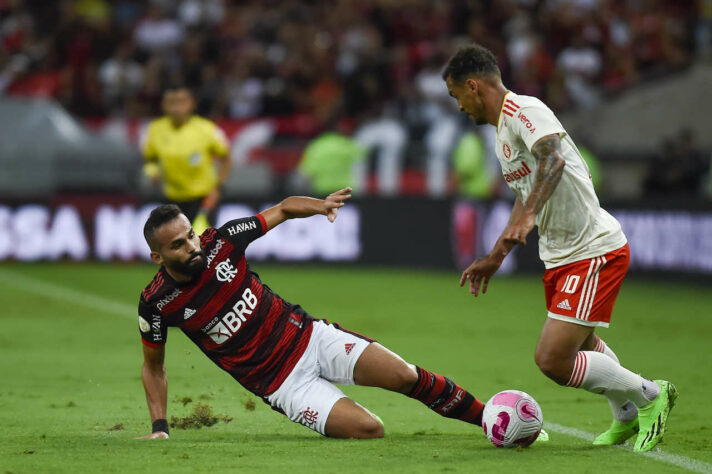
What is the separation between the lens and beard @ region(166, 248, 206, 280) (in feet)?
19.7

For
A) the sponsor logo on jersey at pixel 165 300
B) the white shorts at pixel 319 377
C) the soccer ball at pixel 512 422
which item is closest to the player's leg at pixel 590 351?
the soccer ball at pixel 512 422

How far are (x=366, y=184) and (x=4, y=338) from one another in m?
8.94

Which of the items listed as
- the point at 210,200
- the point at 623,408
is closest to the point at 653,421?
the point at 623,408

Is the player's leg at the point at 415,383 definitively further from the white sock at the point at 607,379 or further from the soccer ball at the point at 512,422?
the white sock at the point at 607,379

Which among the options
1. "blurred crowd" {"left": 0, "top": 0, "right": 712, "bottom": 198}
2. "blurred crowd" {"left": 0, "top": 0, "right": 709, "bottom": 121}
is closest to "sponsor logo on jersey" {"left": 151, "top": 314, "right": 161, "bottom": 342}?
"blurred crowd" {"left": 0, "top": 0, "right": 712, "bottom": 198}

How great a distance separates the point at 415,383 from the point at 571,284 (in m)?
1.01

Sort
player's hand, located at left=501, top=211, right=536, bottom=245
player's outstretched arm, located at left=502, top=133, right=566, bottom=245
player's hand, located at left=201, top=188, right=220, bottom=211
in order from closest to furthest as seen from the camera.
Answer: player's hand, located at left=501, top=211, right=536, bottom=245
player's outstretched arm, located at left=502, top=133, right=566, bottom=245
player's hand, located at left=201, top=188, right=220, bottom=211

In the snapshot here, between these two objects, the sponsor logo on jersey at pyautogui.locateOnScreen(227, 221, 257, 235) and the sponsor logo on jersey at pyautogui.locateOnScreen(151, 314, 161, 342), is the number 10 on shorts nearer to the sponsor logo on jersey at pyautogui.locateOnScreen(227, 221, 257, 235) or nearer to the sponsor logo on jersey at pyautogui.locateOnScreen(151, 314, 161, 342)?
the sponsor logo on jersey at pyautogui.locateOnScreen(227, 221, 257, 235)

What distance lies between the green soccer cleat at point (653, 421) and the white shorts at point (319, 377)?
5.12 feet

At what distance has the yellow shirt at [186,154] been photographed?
40.1 ft

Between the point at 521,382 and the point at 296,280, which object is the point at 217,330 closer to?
the point at 521,382

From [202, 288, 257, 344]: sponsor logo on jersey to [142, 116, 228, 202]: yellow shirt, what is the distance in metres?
6.18

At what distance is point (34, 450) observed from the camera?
19.0 feet

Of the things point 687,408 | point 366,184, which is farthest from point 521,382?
point 366,184
